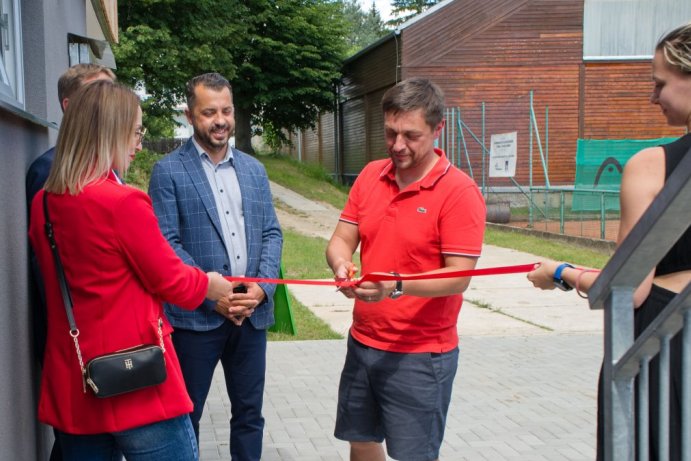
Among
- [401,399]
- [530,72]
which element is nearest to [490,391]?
[401,399]

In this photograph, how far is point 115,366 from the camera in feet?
8.47

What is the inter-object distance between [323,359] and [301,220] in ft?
49.1

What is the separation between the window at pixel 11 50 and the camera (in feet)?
11.5

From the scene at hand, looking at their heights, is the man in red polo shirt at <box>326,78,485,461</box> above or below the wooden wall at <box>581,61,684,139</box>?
below

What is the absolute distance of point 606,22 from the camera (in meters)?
27.2

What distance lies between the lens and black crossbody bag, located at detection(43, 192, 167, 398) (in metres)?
2.58

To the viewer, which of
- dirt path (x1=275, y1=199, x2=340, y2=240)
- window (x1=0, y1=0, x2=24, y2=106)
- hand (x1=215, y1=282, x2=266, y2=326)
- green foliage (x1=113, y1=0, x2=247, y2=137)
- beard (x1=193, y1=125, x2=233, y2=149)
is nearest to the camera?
window (x1=0, y1=0, x2=24, y2=106)

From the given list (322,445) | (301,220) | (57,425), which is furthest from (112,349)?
(301,220)

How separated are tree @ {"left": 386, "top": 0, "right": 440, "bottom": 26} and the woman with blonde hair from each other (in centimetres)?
6648

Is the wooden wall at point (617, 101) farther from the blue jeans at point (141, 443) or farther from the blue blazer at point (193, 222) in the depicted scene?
the blue jeans at point (141, 443)

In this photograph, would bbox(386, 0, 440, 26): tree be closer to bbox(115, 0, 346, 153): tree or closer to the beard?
bbox(115, 0, 346, 153): tree

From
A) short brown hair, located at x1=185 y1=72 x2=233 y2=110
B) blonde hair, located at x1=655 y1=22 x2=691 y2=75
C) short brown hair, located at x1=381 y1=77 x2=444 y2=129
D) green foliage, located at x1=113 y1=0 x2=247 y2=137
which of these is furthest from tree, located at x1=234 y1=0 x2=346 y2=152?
blonde hair, located at x1=655 y1=22 x2=691 y2=75

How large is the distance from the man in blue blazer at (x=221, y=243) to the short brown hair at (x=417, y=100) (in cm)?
99

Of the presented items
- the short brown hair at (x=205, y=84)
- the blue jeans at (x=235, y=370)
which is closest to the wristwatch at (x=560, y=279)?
the blue jeans at (x=235, y=370)
